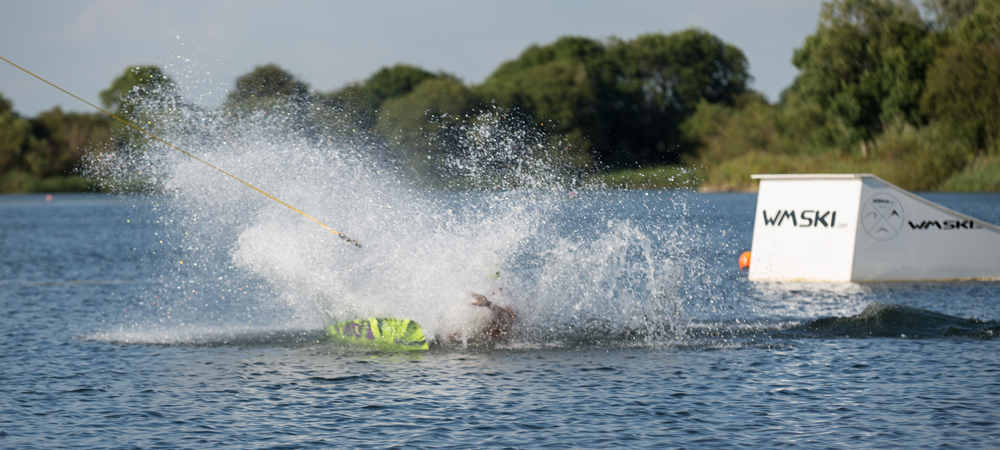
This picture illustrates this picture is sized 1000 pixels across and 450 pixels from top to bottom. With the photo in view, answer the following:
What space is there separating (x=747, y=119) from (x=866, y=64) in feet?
57.4

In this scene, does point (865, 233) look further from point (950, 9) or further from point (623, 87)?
point (623, 87)

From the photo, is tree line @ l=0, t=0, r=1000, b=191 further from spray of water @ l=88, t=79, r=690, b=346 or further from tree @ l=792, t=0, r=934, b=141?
spray of water @ l=88, t=79, r=690, b=346

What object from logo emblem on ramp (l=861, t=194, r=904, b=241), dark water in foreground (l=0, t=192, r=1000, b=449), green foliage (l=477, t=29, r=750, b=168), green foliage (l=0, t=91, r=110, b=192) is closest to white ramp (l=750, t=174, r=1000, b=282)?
logo emblem on ramp (l=861, t=194, r=904, b=241)

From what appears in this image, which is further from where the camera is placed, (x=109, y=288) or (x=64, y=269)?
(x=64, y=269)

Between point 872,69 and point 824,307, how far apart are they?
2531 inches

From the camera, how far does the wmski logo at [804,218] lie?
69.7ft

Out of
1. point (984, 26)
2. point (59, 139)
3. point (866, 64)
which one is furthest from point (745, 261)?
point (59, 139)

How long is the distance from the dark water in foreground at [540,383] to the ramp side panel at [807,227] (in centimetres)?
235

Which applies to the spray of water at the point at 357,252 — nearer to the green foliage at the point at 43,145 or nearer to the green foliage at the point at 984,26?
the green foliage at the point at 984,26

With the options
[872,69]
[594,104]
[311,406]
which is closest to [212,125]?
[311,406]

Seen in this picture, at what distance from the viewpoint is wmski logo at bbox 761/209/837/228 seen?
21234 millimetres

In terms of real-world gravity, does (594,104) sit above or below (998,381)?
above

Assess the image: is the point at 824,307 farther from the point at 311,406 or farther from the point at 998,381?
the point at 311,406

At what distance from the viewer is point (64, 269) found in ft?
98.3
